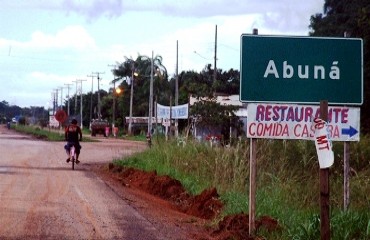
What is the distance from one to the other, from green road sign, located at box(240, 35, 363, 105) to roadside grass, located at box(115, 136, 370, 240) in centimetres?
182

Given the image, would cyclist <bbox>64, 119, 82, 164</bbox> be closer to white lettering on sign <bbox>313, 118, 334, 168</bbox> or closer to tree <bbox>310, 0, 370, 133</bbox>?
tree <bbox>310, 0, 370, 133</bbox>

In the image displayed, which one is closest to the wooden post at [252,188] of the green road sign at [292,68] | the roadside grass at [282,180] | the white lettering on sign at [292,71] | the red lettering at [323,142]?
the roadside grass at [282,180]

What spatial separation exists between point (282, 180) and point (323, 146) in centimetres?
729

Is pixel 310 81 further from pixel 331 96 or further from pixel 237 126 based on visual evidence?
pixel 237 126

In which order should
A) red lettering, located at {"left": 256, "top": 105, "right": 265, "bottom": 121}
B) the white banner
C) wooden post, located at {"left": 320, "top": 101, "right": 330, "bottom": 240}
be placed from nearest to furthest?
wooden post, located at {"left": 320, "top": 101, "right": 330, "bottom": 240}
red lettering, located at {"left": 256, "top": 105, "right": 265, "bottom": 121}
the white banner

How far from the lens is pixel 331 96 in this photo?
34.7 ft

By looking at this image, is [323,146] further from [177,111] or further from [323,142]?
[177,111]

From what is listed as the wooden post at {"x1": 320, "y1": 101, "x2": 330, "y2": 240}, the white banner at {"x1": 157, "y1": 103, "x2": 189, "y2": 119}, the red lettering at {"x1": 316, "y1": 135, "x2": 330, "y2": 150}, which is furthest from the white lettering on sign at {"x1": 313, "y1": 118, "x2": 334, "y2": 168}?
the white banner at {"x1": 157, "y1": 103, "x2": 189, "y2": 119}

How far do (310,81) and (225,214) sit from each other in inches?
139

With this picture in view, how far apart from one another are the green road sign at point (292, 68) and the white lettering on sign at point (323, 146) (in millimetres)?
2415

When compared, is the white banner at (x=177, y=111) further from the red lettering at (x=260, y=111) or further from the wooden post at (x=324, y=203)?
the wooden post at (x=324, y=203)

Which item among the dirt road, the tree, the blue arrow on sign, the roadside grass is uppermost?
the tree

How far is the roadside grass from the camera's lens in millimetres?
9633

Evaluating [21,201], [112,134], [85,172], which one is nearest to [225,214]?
[21,201]
